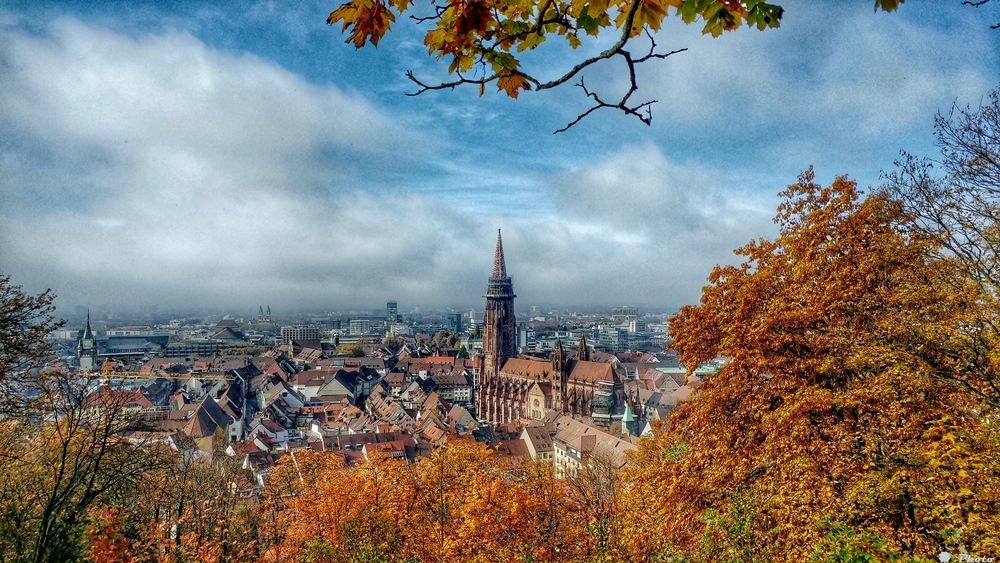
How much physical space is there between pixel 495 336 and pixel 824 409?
70.1m

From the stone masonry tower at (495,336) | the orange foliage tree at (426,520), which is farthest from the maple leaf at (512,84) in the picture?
the stone masonry tower at (495,336)

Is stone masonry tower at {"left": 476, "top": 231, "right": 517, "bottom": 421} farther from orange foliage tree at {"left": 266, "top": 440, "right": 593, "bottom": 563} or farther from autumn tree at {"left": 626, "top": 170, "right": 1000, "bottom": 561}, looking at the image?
autumn tree at {"left": 626, "top": 170, "right": 1000, "bottom": 561}

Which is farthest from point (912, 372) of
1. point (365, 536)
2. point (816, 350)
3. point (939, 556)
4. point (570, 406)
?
point (570, 406)

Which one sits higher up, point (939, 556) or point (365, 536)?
point (939, 556)

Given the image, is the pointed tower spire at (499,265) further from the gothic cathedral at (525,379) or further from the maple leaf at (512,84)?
the maple leaf at (512,84)

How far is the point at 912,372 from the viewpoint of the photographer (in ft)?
27.6

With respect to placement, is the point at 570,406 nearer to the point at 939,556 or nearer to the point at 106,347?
the point at 939,556

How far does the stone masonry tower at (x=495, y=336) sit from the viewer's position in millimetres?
75750

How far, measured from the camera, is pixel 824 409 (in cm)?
941

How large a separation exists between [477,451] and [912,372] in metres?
20.9

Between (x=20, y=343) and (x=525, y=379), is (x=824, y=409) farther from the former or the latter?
(x=525, y=379)

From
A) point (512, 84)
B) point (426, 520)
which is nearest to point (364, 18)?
point (512, 84)

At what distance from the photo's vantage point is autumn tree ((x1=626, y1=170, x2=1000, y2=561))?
7102mm

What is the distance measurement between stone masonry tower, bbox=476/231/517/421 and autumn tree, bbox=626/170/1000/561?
64056 mm
